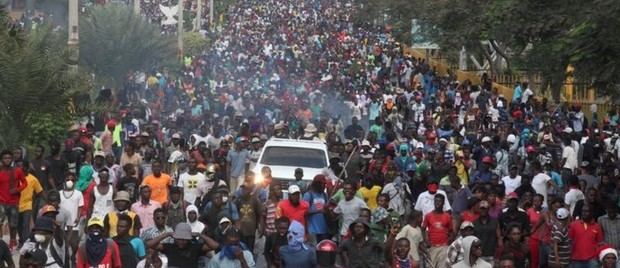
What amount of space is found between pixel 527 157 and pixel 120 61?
16.1 metres

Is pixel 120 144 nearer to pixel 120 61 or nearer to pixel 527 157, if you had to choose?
pixel 527 157

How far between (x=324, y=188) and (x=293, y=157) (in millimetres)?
4886

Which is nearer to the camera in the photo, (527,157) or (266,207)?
(266,207)

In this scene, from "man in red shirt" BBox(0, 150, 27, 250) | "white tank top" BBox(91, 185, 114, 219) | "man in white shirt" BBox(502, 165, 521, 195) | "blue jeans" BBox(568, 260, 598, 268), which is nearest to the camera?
"blue jeans" BBox(568, 260, 598, 268)

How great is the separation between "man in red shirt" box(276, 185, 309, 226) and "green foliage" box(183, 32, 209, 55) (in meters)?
40.3

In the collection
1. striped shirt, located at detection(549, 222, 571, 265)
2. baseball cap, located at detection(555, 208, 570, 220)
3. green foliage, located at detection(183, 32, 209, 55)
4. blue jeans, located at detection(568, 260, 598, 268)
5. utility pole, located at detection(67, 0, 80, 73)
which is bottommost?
blue jeans, located at detection(568, 260, 598, 268)

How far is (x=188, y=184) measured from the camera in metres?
21.1

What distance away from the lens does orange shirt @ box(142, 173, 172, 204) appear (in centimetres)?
2028

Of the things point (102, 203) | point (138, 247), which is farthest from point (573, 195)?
point (138, 247)

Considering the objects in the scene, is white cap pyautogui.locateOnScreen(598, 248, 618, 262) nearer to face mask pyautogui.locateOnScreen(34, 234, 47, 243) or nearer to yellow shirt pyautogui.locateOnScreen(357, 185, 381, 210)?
yellow shirt pyautogui.locateOnScreen(357, 185, 381, 210)

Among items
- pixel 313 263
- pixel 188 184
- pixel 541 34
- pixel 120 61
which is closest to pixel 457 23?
pixel 120 61

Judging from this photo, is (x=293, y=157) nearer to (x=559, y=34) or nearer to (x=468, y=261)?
(x=559, y=34)

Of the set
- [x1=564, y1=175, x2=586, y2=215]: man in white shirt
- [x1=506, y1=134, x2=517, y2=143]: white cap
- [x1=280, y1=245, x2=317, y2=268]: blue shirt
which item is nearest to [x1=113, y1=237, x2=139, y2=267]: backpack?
[x1=280, y1=245, x2=317, y2=268]: blue shirt

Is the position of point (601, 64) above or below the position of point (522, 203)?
above
